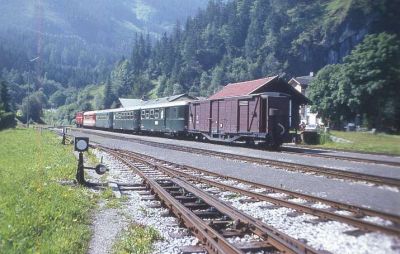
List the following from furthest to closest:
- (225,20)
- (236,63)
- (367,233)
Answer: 1. (225,20)
2. (236,63)
3. (367,233)

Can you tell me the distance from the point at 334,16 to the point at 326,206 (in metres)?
138

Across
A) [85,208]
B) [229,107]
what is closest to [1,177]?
[85,208]

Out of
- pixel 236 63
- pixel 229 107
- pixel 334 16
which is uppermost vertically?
pixel 334 16

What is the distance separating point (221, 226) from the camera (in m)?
7.18

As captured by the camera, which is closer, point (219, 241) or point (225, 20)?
point (219, 241)

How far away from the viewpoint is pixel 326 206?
360 inches

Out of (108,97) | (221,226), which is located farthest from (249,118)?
(108,97)

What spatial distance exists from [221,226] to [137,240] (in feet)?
4.71

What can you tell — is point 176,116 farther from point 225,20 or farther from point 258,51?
point 225,20

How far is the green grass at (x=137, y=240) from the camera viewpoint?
20.1ft

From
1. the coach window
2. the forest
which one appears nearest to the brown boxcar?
the coach window

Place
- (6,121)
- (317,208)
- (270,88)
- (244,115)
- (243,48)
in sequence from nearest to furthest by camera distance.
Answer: (317,208) < (244,115) < (270,88) < (6,121) < (243,48)

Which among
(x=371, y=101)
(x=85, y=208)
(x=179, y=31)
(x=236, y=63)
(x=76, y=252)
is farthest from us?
(x=179, y=31)

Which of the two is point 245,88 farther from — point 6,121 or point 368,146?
point 6,121
